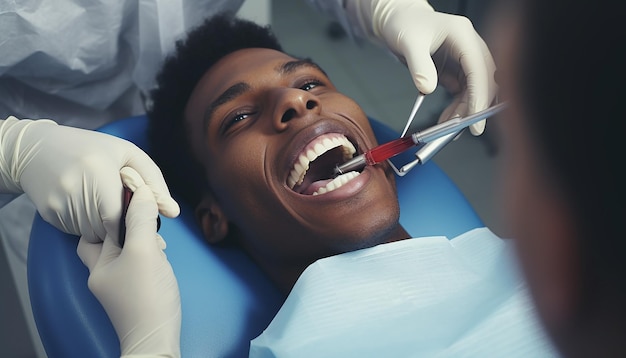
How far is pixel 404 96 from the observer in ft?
8.52

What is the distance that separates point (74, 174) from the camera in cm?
112

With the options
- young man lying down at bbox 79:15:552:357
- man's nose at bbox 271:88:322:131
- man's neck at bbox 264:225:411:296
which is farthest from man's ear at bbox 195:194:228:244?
man's nose at bbox 271:88:322:131

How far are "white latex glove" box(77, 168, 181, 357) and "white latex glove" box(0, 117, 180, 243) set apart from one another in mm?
58

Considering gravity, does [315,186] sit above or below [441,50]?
below

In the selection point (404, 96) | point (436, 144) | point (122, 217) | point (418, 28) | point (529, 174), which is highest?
point (529, 174)

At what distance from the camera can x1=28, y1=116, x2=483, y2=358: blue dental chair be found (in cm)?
110

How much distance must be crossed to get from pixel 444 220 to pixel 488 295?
34cm

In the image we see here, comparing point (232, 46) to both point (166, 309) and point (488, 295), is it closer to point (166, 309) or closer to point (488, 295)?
point (166, 309)

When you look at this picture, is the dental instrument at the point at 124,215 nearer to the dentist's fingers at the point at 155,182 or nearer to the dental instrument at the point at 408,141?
the dentist's fingers at the point at 155,182

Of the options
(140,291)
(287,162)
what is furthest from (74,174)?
(287,162)

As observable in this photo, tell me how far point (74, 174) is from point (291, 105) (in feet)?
1.32

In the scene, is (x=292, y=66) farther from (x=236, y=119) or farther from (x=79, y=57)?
(x=79, y=57)

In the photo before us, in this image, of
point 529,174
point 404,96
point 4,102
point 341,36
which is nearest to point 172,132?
point 4,102

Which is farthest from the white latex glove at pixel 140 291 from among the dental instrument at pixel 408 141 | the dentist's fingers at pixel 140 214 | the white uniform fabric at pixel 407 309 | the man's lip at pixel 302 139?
the dental instrument at pixel 408 141
